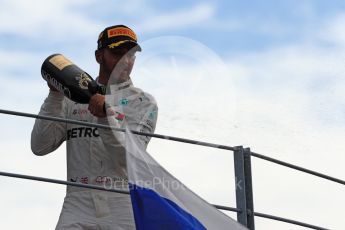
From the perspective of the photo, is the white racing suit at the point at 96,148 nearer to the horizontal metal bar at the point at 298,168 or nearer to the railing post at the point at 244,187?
the railing post at the point at 244,187

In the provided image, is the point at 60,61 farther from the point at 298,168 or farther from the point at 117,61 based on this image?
the point at 298,168

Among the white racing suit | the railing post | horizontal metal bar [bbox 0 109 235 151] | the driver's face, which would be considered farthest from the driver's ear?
the railing post

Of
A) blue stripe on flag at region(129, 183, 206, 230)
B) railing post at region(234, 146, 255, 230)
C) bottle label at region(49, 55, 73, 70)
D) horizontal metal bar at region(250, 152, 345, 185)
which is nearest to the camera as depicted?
blue stripe on flag at region(129, 183, 206, 230)

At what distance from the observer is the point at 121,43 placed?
6.64m

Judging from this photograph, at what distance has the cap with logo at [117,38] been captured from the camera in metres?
6.63

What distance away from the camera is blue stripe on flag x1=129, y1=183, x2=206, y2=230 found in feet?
18.9

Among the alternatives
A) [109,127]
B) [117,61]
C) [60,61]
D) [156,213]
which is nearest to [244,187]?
[156,213]

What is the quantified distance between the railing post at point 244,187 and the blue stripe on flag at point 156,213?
28 cm

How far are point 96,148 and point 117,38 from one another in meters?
0.77

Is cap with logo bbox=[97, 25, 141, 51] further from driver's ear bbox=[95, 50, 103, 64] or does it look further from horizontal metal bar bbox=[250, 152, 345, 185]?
horizontal metal bar bbox=[250, 152, 345, 185]

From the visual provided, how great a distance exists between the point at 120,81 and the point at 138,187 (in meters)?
0.85

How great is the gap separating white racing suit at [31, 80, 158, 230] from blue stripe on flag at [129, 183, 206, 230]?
29cm

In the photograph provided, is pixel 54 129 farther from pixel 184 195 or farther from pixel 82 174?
pixel 184 195

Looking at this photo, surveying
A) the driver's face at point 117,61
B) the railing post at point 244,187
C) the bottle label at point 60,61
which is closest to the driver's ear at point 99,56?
the driver's face at point 117,61
